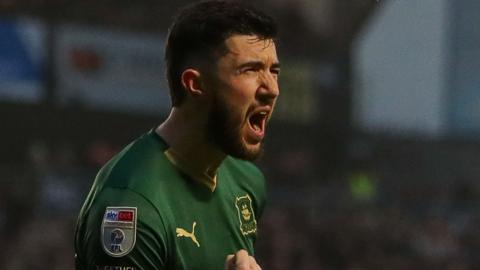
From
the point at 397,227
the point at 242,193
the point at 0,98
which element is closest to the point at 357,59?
the point at 397,227

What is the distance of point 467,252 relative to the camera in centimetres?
1675

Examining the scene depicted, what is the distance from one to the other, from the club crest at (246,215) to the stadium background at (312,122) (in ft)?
35.3

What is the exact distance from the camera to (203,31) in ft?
11.6

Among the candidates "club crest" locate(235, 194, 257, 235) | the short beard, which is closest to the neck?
the short beard

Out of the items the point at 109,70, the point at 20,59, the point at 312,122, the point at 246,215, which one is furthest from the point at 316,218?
the point at 246,215

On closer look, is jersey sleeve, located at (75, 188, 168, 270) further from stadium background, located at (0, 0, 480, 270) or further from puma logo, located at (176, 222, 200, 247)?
stadium background, located at (0, 0, 480, 270)

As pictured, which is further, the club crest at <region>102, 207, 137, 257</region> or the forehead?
the forehead

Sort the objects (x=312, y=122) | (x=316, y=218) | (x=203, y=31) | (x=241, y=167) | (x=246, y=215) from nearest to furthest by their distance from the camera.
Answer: (x=203, y=31) < (x=246, y=215) < (x=241, y=167) < (x=316, y=218) < (x=312, y=122)

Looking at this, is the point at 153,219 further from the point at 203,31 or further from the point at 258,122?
the point at 203,31

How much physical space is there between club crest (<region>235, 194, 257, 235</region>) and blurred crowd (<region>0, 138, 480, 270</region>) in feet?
35.0

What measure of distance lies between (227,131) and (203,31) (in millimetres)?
314

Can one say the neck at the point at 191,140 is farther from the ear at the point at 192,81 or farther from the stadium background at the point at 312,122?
the stadium background at the point at 312,122

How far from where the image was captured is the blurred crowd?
15.1 m

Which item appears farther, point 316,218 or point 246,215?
point 316,218
